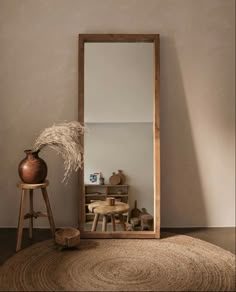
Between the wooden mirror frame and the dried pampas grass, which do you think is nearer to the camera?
the dried pampas grass

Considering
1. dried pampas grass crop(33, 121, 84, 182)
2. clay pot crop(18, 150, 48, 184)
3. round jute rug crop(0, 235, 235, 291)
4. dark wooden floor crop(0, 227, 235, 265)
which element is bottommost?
round jute rug crop(0, 235, 235, 291)

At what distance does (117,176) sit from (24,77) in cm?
107

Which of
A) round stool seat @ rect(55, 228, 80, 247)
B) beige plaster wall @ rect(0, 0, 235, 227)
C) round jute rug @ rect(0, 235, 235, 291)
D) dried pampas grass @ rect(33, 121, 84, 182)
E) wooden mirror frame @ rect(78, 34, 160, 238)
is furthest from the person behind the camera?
beige plaster wall @ rect(0, 0, 235, 227)

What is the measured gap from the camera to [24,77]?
2.77m

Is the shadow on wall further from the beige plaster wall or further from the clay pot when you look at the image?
the clay pot

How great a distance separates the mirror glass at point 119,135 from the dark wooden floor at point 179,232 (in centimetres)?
34

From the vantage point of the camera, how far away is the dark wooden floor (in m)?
2.42

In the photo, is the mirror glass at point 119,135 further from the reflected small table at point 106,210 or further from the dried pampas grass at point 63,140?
the dried pampas grass at point 63,140

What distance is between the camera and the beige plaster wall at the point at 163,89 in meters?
2.74

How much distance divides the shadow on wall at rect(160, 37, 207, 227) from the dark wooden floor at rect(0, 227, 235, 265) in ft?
0.33

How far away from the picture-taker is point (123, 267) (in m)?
2.09

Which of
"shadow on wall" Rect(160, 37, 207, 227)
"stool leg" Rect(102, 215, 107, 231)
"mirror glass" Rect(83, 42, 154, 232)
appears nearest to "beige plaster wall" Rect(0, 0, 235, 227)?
"shadow on wall" Rect(160, 37, 207, 227)

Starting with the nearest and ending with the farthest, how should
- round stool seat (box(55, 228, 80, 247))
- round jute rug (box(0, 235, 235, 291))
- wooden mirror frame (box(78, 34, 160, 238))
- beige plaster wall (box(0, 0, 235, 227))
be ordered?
round jute rug (box(0, 235, 235, 291)), round stool seat (box(55, 228, 80, 247)), wooden mirror frame (box(78, 34, 160, 238)), beige plaster wall (box(0, 0, 235, 227))

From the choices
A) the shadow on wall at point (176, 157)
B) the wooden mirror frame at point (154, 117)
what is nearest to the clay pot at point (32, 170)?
the wooden mirror frame at point (154, 117)
